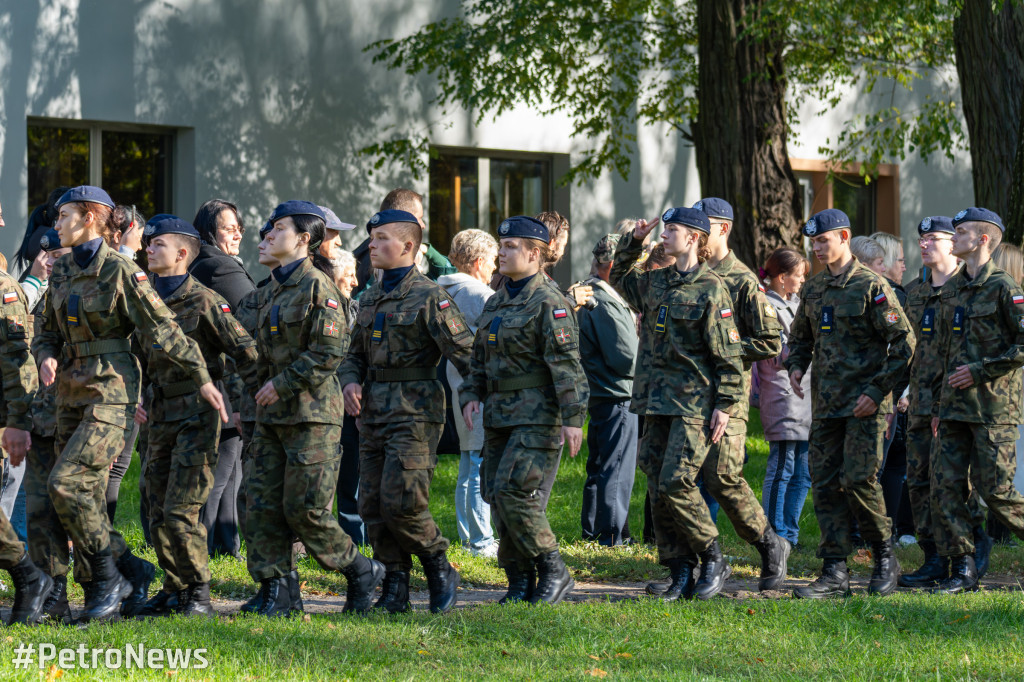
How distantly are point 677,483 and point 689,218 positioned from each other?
1503 mm

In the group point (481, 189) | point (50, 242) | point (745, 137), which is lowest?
point (50, 242)

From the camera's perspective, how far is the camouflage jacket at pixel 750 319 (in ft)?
23.1

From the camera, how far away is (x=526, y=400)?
21.3 feet

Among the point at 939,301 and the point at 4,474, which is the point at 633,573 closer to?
the point at 939,301

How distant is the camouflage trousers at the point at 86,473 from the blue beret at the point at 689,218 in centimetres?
311

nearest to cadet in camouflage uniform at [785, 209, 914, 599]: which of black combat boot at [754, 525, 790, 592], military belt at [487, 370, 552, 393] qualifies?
black combat boot at [754, 525, 790, 592]

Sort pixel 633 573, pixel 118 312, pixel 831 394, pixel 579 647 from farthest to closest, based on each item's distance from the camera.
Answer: pixel 633 573 → pixel 831 394 → pixel 118 312 → pixel 579 647

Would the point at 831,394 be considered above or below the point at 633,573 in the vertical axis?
above

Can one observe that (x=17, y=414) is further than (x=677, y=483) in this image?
No

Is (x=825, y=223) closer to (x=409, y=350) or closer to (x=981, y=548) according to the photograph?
(x=981, y=548)

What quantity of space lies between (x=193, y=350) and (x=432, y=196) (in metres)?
10.0

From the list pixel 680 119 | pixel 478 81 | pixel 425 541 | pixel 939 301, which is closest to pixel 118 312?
pixel 425 541

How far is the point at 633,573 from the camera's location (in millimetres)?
7918

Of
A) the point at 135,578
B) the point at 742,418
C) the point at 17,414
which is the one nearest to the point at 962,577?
the point at 742,418
